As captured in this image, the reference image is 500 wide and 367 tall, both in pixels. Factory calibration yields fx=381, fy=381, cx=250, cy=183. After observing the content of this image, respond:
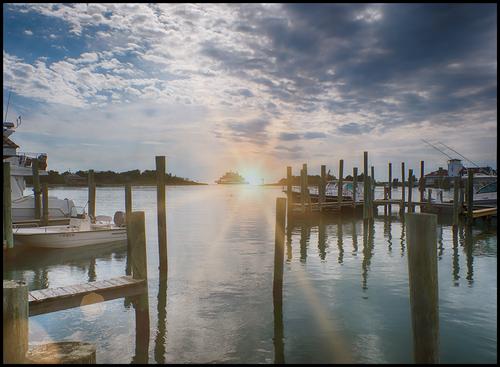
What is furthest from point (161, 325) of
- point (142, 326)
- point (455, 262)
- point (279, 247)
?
point (455, 262)

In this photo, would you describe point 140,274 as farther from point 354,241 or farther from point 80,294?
point 354,241

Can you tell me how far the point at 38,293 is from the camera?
6.76m

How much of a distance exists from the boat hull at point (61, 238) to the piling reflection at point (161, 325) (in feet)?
24.0

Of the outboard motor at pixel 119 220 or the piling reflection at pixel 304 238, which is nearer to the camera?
the piling reflection at pixel 304 238

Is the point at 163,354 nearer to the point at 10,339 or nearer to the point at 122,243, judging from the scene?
the point at 10,339

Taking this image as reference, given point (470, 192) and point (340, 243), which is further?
point (470, 192)

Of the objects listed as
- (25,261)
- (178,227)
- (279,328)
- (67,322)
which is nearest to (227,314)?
(279,328)

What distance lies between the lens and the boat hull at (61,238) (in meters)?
17.0

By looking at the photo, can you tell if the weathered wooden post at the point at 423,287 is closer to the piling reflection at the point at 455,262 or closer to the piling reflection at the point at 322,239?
the piling reflection at the point at 455,262

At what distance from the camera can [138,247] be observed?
24.7 feet

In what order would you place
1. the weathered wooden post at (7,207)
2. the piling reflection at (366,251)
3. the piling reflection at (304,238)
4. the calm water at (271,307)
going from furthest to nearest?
the piling reflection at (304,238) < the piling reflection at (366,251) < the weathered wooden post at (7,207) < the calm water at (271,307)

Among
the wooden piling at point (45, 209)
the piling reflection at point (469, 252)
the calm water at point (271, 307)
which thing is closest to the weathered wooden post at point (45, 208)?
the wooden piling at point (45, 209)

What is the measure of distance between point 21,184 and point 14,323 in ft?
68.8

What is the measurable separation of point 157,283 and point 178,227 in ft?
59.9
